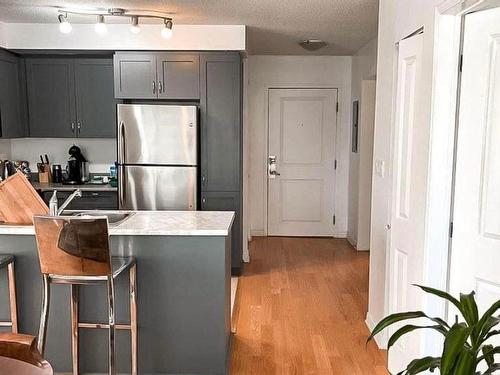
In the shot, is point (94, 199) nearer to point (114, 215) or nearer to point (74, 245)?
point (114, 215)

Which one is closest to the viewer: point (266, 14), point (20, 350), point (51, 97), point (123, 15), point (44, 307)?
point (20, 350)

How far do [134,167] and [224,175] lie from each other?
0.84 m

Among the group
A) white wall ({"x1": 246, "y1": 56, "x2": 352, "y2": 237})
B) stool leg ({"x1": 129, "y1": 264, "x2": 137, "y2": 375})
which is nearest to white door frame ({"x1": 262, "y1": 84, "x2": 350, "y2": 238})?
white wall ({"x1": 246, "y1": 56, "x2": 352, "y2": 237})

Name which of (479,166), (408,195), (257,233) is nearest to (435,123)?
(479,166)

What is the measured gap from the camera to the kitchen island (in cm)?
268

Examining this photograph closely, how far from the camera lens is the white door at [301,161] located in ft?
20.5

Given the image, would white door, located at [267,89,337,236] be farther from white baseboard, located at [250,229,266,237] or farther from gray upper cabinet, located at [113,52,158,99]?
gray upper cabinet, located at [113,52,158,99]

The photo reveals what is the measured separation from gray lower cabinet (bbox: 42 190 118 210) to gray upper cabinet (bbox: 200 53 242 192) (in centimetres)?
89

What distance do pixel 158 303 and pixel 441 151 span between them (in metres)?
1.71

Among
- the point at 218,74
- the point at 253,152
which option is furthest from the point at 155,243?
the point at 253,152

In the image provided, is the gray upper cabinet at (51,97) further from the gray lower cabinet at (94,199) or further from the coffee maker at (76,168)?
the gray lower cabinet at (94,199)

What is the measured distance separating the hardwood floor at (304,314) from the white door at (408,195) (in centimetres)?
41

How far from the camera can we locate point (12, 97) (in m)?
4.59

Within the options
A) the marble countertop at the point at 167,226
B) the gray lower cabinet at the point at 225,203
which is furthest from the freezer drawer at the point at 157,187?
the marble countertop at the point at 167,226
